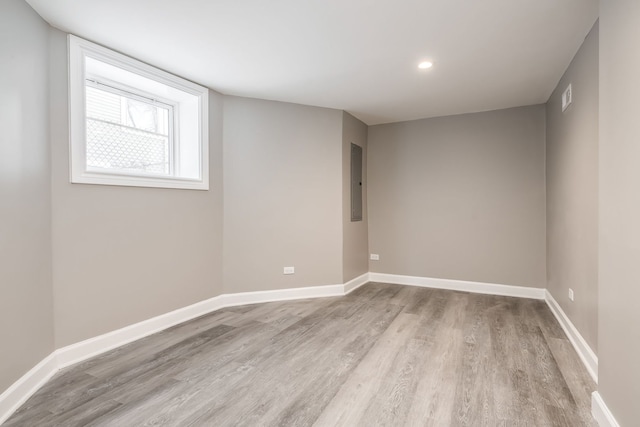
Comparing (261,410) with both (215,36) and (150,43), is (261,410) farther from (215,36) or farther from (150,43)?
(150,43)

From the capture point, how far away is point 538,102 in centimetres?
393

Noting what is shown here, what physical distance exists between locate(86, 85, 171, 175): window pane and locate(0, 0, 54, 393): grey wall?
45 cm

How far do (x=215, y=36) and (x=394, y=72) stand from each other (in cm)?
160

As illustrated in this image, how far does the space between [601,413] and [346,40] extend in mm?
2774

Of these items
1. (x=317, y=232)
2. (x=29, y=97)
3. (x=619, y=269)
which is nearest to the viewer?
(x=619, y=269)

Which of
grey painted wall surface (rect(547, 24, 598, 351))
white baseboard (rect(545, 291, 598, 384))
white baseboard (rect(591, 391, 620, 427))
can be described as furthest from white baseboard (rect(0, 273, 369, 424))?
white baseboard (rect(591, 391, 620, 427))

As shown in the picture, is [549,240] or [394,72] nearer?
[394,72]

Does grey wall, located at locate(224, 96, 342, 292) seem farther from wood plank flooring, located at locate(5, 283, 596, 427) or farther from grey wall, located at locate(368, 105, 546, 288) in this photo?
grey wall, located at locate(368, 105, 546, 288)

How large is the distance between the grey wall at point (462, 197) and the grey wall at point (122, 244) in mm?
2509

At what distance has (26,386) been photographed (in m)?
1.98

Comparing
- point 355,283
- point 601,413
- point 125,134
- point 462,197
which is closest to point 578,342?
point 601,413

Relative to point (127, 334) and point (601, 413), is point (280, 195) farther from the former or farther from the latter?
point (601, 413)

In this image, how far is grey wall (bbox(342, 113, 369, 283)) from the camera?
170 inches

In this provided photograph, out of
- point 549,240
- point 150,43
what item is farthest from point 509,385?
point 150,43
